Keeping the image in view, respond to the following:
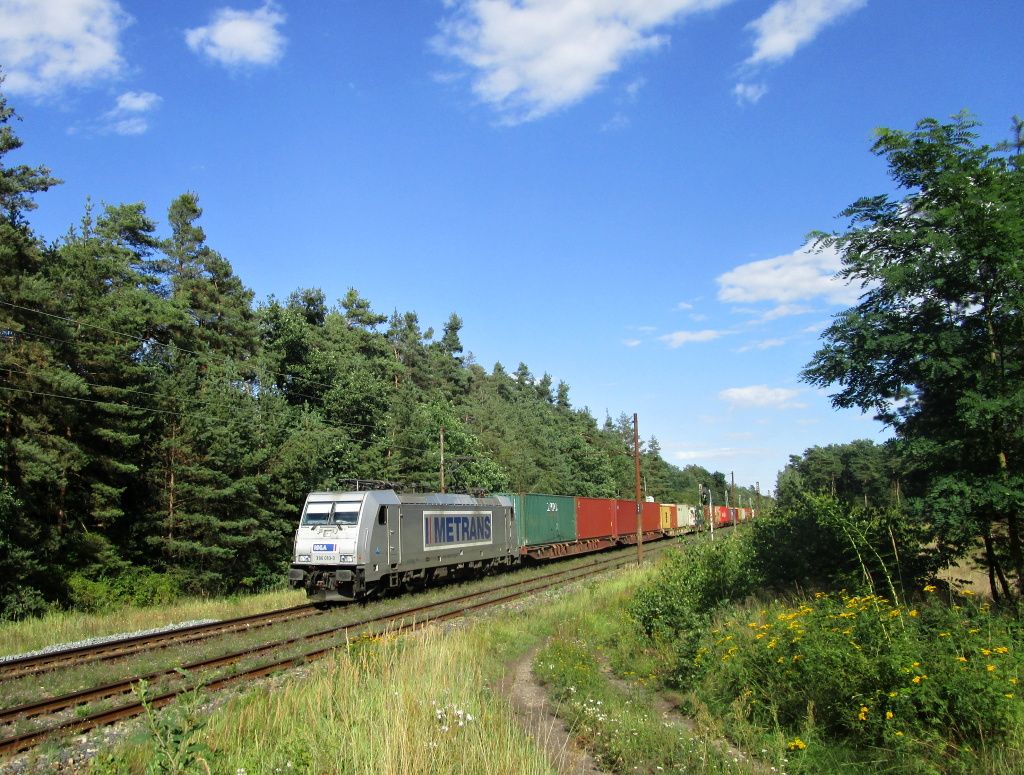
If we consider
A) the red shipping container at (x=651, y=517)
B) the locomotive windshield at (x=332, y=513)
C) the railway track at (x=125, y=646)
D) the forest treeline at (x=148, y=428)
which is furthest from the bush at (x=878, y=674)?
the red shipping container at (x=651, y=517)

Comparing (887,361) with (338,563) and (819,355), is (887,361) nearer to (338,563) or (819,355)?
(819,355)

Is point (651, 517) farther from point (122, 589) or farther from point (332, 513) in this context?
point (122, 589)

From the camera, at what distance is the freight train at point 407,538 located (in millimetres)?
17969

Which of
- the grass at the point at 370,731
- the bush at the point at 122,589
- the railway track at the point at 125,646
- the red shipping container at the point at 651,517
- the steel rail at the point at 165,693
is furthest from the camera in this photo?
the red shipping container at the point at 651,517

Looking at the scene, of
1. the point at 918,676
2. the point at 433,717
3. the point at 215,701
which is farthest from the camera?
the point at 215,701

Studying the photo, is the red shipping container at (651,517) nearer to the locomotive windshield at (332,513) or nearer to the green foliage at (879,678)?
the locomotive windshield at (332,513)

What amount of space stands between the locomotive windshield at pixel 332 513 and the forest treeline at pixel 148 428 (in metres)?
1.34

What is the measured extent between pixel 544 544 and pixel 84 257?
21.6m

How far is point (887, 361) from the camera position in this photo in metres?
10.2

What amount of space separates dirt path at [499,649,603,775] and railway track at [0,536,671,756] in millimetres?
1888

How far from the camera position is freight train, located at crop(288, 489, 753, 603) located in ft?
59.0

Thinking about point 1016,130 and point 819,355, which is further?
point 819,355

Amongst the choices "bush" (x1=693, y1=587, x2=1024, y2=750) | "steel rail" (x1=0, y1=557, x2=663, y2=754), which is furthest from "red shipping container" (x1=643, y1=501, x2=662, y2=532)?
"bush" (x1=693, y1=587, x2=1024, y2=750)

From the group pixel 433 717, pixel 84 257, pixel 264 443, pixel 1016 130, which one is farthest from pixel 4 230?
pixel 1016 130
